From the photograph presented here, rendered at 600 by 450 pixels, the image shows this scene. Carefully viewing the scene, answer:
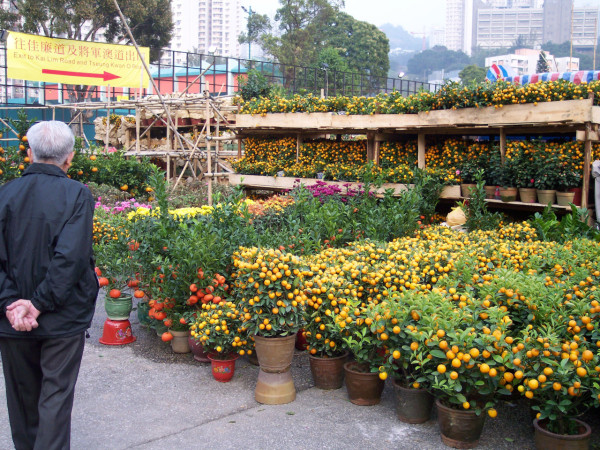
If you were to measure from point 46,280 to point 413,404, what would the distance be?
8.46 ft

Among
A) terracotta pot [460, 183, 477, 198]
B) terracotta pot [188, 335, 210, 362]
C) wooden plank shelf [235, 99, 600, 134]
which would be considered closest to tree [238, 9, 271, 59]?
wooden plank shelf [235, 99, 600, 134]

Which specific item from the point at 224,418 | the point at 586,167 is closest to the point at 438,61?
the point at 586,167

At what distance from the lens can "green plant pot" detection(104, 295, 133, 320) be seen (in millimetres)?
5598

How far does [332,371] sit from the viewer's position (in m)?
4.58

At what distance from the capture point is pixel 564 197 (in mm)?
8047

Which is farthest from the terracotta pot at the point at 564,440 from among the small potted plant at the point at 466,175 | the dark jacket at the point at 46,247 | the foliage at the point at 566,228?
the small potted plant at the point at 466,175

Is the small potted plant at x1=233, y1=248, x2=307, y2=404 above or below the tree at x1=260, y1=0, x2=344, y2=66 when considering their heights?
below

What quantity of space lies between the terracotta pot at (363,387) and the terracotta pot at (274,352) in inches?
18.9

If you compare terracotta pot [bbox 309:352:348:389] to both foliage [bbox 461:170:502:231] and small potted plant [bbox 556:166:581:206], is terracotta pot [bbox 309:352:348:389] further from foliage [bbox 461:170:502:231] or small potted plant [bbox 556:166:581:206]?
small potted plant [bbox 556:166:581:206]

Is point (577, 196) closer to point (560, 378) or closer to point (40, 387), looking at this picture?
point (560, 378)

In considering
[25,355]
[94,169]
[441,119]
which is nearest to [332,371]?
[25,355]

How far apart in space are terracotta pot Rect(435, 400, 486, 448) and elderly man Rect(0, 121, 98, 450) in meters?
2.33

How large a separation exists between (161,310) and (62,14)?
21.3 m

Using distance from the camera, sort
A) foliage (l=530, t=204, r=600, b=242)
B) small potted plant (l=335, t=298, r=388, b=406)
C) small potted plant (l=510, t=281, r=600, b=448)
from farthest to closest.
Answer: foliage (l=530, t=204, r=600, b=242) < small potted plant (l=335, t=298, r=388, b=406) < small potted plant (l=510, t=281, r=600, b=448)
